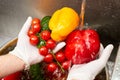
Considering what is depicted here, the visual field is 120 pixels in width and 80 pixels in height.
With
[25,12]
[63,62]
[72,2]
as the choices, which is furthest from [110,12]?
[25,12]

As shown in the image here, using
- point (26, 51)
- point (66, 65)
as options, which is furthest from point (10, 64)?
point (66, 65)

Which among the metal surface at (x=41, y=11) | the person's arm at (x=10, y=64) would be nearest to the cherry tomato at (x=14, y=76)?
the person's arm at (x=10, y=64)

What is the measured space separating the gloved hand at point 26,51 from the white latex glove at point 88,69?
5.3 inches

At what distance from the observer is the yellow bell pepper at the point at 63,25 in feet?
2.72

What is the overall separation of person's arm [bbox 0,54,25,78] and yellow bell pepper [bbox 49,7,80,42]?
0.45 ft

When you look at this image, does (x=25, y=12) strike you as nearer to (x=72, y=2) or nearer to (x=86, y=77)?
(x=72, y=2)

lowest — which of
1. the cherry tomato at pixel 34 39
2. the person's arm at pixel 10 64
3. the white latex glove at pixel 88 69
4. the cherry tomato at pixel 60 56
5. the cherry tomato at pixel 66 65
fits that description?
the white latex glove at pixel 88 69

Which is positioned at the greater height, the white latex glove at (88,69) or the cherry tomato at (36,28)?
the cherry tomato at (36,28)

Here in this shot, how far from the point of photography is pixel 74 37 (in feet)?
2.70

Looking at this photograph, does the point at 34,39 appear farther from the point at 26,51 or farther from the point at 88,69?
the point at 88,69

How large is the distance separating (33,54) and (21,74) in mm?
111

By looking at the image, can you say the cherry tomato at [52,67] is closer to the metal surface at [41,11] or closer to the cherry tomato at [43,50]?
the cherry tomato at [43,50]

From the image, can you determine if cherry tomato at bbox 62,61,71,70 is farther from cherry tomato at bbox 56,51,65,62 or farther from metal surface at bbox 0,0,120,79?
metal surface at bbox 0,0,120,79

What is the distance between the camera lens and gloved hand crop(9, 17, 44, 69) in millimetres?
854
